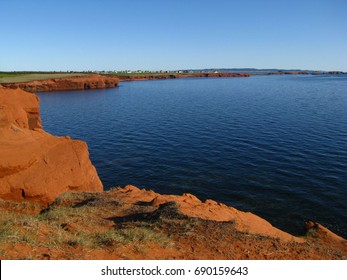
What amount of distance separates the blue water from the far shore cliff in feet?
17.6

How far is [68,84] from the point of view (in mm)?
122812

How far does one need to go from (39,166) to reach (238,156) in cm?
2078

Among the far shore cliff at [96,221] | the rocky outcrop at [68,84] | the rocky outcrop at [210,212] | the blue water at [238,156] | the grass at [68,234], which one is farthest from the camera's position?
the rocky outcrop at [68,84]

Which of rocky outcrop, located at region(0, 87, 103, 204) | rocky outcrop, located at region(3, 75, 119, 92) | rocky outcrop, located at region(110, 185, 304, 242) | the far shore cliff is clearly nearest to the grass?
the far shore cliff

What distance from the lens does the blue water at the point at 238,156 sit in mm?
22266

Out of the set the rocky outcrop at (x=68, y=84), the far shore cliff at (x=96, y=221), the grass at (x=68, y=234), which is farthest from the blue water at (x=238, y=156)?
the rocky outcrop at (x=68, y=84)

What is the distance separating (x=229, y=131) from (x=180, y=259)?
35140mm

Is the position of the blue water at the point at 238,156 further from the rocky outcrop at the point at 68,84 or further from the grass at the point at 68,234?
the rocky outcrop at the point at 68,84

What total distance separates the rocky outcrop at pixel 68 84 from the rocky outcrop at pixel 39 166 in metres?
101

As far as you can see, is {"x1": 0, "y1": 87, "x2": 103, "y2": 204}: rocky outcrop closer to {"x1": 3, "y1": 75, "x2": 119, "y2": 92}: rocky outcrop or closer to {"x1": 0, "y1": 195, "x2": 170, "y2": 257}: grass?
{"x1": 0, "y1": 195, "x2": 170, "y2": 257}: grass

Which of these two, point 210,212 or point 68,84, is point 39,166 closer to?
point 210,212

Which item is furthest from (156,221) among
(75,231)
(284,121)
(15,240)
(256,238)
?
(284,121)

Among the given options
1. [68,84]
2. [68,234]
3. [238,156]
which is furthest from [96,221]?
[68,84]

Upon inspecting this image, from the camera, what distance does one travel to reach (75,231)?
1084 cm
